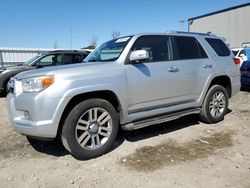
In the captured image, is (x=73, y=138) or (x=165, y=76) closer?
(x=73, y=138)

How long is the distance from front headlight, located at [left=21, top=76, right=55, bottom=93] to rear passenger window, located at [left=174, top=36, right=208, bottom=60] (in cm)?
246

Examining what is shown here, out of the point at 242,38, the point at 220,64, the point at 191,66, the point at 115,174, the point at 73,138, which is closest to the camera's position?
the point at 115,174

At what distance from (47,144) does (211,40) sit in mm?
4063

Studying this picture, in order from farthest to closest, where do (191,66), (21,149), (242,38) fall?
(242,38) < (191,66) < (21,149)

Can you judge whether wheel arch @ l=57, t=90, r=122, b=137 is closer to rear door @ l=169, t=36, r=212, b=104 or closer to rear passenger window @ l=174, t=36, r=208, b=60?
rear door @ l=169, t=36, r=212, b=104

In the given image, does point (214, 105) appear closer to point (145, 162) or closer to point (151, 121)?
point (151, 121)

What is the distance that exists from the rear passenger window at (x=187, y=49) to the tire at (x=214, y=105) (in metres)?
0.82

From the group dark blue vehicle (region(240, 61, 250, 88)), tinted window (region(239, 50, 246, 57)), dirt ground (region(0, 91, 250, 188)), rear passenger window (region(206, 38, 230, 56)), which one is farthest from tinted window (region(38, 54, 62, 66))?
tinted window (region(239, 50, 246, 57))

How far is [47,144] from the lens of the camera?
15.5ft

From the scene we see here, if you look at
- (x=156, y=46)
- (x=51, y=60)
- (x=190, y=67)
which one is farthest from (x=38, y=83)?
(x=51, y=60)

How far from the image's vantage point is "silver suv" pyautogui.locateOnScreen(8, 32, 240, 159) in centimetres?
370

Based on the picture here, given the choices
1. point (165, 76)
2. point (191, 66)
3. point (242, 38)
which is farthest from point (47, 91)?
point (242, 38)

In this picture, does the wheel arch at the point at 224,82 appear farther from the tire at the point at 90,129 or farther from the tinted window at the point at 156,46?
the tire at the point at 90,129

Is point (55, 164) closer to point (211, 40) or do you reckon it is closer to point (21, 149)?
point (21, 149)
